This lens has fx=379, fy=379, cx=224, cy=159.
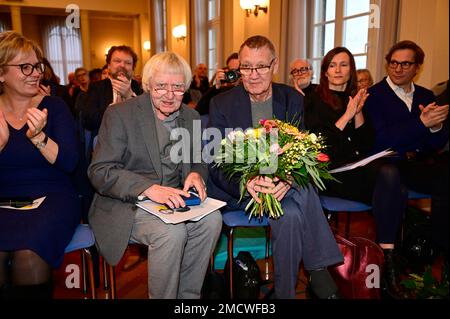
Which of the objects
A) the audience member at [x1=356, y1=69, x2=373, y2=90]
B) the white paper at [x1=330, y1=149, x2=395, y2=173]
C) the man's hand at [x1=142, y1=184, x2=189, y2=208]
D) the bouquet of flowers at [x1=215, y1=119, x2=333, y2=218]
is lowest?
the man's hand at [x1=142, y1=184, x2=189, y2=208]

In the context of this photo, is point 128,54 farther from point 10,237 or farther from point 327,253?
point 327,253

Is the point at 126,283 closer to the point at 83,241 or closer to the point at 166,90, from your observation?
the point at 83,241

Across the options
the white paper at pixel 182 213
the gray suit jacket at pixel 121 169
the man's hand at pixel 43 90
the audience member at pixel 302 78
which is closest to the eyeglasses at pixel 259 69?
the gray suit jacket at pixel 121 169

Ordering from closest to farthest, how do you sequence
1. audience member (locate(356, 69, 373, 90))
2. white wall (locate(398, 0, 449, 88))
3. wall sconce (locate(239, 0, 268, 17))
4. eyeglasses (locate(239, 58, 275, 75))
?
eyeglasses (locate(239, 58, 275, 75)) → white wall (locate(398, 0, 449, 88)) → audience member (locate(356, 69, 373, 90)) → wall sconce (locate(239, 0, 268, 17))

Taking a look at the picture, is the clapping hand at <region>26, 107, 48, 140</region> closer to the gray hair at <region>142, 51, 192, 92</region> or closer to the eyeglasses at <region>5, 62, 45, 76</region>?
the eyeglasses at <region>5, 62, 45, 76</region>

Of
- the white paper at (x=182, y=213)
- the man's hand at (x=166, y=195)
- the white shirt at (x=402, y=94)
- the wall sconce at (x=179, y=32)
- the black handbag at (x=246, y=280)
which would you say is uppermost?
the wall sconce at (x=179, y=32)

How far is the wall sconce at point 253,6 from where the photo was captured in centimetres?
607

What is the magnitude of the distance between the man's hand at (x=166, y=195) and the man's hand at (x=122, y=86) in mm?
1292

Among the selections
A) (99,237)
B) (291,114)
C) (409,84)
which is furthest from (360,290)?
(409,84)

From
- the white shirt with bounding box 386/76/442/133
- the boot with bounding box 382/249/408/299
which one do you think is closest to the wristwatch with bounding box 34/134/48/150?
the boot with bounding box 382/249/408/299

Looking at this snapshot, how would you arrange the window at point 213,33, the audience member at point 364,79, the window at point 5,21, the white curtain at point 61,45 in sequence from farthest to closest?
1. the white curtain at point 61,45
2. the window at point 5,21
3. the window at point 213,33
4. the audience member at point 364,79

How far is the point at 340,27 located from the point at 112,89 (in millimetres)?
3146

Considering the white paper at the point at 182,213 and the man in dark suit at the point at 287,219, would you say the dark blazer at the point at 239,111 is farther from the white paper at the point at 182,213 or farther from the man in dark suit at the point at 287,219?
the white paper at the point at 182,213

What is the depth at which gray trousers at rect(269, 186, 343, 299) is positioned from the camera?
6.59ft
